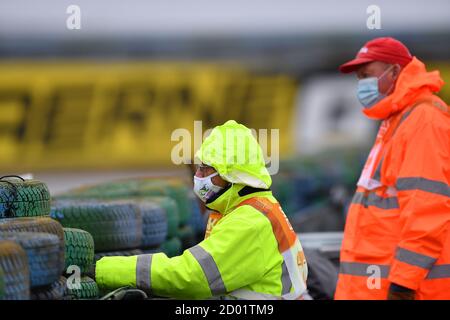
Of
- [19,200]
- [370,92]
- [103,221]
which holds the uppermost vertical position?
[370,92]

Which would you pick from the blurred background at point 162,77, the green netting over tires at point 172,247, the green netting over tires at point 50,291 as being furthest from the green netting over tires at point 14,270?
the blurred background at point 162,77

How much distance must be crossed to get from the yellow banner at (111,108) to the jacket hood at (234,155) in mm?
15454

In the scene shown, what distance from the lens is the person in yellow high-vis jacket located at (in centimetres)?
432

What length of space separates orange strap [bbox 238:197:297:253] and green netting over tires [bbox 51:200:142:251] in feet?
4.76

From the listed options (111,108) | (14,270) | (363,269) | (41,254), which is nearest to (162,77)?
(111,108)

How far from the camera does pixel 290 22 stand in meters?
21.8

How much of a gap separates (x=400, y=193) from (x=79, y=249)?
1.58 metres

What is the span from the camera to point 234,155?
454 centimetres

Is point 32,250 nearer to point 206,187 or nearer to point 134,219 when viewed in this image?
point 206,187

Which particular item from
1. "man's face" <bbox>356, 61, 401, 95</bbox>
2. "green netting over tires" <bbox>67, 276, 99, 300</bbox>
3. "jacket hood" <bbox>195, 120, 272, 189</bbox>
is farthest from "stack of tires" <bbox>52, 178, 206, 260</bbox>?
"man's face" <bbox>356, 61, 401, 95</bbox>

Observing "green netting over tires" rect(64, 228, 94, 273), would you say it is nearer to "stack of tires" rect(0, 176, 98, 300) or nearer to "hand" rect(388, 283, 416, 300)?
"stack of tires" rect(0, 176, 98, 300)
